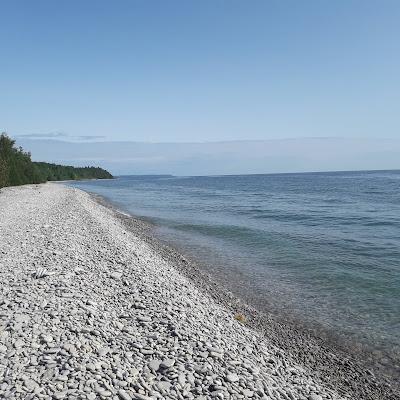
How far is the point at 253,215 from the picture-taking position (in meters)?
39.3

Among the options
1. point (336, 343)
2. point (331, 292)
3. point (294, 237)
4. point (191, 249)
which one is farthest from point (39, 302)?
point (294, 237)

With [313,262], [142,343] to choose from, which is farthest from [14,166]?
[142,343]

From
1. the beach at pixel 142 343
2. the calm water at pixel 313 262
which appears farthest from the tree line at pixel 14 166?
the beach at pixel 142 343

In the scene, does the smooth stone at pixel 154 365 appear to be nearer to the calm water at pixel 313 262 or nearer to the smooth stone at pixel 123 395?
the smooth stone at pixel 123 395

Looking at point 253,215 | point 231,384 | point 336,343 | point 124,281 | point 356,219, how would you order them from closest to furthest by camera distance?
point 231,384, point 336,343, point 124,281, point 356,219, point 253,215

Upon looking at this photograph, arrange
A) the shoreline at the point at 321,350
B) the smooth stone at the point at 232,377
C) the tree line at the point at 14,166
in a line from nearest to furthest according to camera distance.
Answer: the smooth stone at the point at 232,377 → the shoreline at the point at 321,350 → the tree line at the point at 14,166

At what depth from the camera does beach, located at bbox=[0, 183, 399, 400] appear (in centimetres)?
647

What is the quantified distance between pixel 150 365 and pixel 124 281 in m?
5.22

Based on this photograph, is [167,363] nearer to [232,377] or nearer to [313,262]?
[232,377]

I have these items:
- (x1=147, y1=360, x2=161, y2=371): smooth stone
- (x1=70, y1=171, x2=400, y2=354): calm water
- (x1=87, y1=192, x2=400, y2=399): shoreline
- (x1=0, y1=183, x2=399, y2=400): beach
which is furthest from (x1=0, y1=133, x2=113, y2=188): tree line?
(x1=147, y1=360, x2=161, y2=371): smooth stone

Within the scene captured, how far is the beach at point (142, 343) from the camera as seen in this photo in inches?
255

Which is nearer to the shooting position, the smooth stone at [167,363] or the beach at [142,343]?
the beach at [142,343]

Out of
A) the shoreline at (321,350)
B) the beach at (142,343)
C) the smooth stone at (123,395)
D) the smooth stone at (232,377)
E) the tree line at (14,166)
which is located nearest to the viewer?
the smooth stone at (123,395)

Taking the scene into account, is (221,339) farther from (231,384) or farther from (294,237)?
(294,237)
